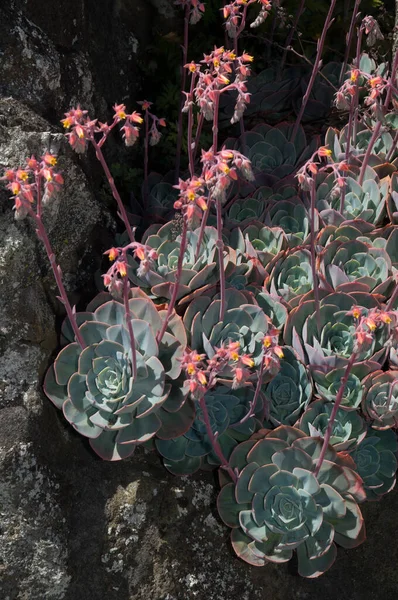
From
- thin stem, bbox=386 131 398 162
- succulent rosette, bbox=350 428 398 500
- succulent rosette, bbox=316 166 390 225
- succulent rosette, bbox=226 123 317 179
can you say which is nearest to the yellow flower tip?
succulent rosette, bbox=350 428 398 500

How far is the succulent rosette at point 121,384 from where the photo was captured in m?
2.63

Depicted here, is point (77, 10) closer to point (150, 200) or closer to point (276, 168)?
point (150, 200)

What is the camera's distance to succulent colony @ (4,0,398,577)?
2492 mm

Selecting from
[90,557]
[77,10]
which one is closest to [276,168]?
[77,10]

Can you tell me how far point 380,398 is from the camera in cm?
289

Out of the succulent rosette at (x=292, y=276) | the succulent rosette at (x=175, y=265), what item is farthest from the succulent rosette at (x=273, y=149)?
the succulent rosette at (x=175, y=265)

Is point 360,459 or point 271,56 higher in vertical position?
point 271,56

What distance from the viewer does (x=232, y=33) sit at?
10.1 ft

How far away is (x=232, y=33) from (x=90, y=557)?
2.51 m

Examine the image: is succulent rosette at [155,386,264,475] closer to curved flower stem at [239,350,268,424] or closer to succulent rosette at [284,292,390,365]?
curved flower stem at [239,350,268,424]

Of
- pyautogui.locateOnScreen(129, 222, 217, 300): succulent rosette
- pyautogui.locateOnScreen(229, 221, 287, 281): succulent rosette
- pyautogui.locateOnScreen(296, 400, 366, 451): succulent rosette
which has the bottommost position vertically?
pyautogui.locateOnScreen(296, 400, 366, 451): succulent rosette

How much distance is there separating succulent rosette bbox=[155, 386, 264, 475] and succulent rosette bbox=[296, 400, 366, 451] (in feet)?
0.72

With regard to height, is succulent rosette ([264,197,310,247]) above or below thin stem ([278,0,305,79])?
below

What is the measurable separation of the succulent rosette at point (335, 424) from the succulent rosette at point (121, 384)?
0.55 meters
